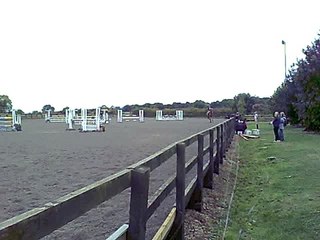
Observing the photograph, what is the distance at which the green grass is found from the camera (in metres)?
6.18

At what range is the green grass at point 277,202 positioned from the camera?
6.18m

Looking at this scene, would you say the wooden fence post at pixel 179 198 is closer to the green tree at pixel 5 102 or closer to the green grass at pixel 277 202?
the green grass at pixel 277 202

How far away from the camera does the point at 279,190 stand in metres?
9.05

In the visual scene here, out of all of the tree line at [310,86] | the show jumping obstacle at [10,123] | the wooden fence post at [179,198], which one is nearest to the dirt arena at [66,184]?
the wooden fence post at [179,198]

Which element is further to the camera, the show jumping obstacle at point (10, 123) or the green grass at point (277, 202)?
the show jumping obstacle at point (10, 123)

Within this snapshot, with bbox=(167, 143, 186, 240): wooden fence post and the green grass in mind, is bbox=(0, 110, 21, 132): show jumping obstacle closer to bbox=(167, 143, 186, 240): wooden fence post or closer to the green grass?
the green grass

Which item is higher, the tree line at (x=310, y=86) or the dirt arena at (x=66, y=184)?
the tree line at (x=310, y=86)

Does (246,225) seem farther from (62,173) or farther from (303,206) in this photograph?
(62,173)

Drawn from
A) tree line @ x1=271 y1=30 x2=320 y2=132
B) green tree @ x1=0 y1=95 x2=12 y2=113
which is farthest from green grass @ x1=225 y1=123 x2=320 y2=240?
green tree @ x1=0 y1=95 x2=12 y2=113

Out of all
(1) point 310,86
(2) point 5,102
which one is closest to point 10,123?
(1) point 310,86

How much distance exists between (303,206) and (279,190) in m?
1.57

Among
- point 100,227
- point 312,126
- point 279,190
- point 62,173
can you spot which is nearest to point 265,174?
point 279,190

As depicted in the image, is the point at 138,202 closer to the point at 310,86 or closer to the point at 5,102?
the point at 310,86

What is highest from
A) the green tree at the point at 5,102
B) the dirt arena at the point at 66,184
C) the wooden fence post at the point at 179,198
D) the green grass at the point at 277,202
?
the green tree at the point at 5,102
